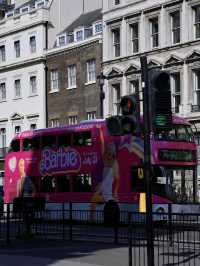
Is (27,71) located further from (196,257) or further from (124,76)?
(196,257)

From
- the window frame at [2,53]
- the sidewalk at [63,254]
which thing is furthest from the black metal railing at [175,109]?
the sidewalk at [63,254]

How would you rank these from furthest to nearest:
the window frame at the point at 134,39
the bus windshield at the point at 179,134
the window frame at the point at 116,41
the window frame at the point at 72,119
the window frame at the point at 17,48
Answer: the window frame at the point at 17,48 → the window frame at the point at 72,119 → the window frame at the point at 116,41 → the window frame at the point at 134,39 → the bus windshield at the point at 179,134

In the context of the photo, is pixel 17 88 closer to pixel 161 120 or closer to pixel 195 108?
pixel 195 108

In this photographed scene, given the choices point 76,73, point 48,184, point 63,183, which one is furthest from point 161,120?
point 76,73

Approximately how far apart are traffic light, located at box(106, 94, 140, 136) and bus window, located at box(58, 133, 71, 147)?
71.1 ft

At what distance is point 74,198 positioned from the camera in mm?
33969

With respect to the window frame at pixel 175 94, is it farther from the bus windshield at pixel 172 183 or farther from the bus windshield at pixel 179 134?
the bus windshield at pixel 172 183

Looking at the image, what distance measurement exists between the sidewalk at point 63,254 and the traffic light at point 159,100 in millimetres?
4539

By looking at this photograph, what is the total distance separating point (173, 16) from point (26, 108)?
18065 millimetres

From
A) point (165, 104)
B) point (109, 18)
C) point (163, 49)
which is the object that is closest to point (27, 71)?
point (109, 18)

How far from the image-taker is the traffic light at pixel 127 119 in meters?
12.5

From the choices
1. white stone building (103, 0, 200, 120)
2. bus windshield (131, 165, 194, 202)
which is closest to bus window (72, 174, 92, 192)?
bus windshield (131, 165, 194, 202)

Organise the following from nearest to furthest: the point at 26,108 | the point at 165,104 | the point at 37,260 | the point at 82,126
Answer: the point at 165,104 → the point at 37,260 → the point at 82,126 → the point at 26,108

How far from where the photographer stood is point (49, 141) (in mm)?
35750
